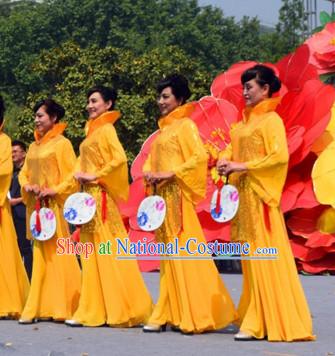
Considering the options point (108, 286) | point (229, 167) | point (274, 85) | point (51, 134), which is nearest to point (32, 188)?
point (51, 134)

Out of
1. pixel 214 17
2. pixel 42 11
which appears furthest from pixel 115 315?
pixel 214 17

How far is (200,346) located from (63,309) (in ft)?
5.45

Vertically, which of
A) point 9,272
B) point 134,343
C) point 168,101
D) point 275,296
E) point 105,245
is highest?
point 168,101

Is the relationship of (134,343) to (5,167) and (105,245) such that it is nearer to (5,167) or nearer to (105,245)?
(105,245)

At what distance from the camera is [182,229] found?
7.27 metres

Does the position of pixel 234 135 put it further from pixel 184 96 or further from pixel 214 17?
pixel 214 17

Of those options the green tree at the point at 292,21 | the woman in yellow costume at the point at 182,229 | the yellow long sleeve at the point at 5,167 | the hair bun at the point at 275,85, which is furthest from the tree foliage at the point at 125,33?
the hair bun at the point at 275,85

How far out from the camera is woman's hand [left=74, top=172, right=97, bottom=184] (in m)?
7.57

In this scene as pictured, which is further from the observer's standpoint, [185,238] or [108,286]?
[108,286]

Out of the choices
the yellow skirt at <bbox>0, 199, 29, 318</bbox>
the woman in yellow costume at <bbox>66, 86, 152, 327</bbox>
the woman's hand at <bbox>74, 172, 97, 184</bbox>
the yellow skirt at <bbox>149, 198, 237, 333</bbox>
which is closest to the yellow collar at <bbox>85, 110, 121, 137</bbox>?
the woman in yellow costume at <bbox>66, 86, 152, 327</bbox>

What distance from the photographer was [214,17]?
37562 millimetres

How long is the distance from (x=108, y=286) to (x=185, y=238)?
777 mm

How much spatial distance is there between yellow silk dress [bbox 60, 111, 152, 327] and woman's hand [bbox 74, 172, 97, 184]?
0.15 ft

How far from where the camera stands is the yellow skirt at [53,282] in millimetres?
7949
